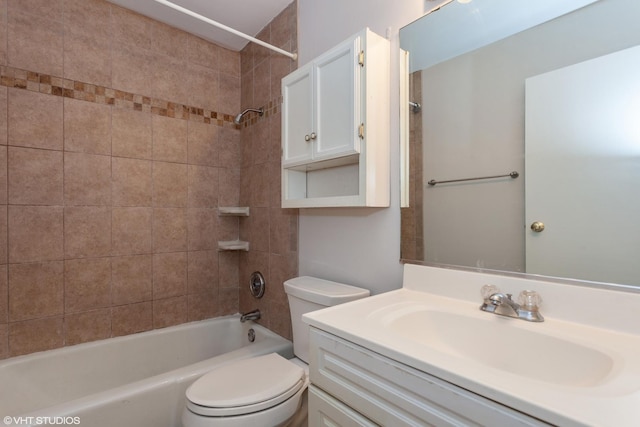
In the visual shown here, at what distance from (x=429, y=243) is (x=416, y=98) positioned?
0.58 m

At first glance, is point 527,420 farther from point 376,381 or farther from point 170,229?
point 170,229

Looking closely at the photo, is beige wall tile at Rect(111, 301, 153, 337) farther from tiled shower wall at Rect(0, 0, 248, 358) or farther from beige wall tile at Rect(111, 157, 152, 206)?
beige wall tile at Rect(111, 157, 152, 206)

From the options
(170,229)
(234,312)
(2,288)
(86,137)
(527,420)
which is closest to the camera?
(527,420)

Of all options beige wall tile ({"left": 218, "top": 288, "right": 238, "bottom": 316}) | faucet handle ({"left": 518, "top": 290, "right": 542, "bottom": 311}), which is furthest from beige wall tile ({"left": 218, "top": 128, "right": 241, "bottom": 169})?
faucet handle ({"left": 518, "top": 290, "right": 542, "bottom": 311})

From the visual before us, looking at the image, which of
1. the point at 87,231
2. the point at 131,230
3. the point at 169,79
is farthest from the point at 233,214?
the point at 169,79

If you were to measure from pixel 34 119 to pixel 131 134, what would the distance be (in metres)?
0.44

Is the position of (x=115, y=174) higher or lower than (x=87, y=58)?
lower

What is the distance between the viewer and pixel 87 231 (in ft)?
5.73

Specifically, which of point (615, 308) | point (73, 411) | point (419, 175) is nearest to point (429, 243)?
point (419, 175)

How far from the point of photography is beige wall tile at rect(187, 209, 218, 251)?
212 centimetres

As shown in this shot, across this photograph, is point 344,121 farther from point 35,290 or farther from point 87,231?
point 35,290

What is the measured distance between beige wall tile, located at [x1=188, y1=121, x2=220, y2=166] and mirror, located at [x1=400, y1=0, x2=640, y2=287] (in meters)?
1.48

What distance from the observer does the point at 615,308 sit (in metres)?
0.76

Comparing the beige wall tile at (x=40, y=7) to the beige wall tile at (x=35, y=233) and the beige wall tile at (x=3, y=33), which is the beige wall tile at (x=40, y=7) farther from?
the beige wall tile at (x=35, y=233)
